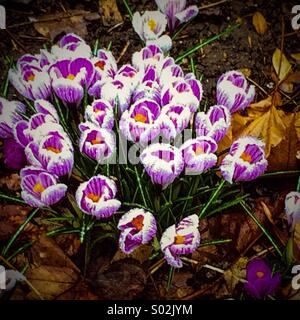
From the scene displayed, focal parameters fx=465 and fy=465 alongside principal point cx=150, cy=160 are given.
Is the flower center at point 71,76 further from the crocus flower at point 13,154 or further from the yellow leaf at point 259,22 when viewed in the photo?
the yellow leaf at point 259,22

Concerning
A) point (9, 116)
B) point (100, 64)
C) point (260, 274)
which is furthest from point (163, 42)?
point (260, 274)

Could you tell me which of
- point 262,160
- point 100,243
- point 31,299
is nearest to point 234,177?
point 262,160

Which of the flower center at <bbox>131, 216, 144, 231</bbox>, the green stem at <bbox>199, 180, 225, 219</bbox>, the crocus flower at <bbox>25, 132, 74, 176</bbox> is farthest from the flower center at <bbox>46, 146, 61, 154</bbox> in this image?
the green stem at <bbox>199, 180, 225, 219</bbox>

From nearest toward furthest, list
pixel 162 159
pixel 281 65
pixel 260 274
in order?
pixel 162 159, pixel 260 274, pixel 281 65

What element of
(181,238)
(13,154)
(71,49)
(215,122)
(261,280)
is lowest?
(261,280)

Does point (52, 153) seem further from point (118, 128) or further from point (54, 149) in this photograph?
point (118, 128)

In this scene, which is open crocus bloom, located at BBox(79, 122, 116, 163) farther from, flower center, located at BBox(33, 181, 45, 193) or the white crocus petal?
the white crocus petal
